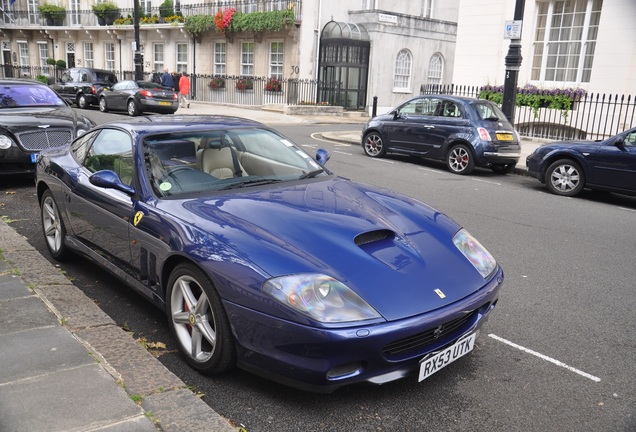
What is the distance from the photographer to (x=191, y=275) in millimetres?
3367

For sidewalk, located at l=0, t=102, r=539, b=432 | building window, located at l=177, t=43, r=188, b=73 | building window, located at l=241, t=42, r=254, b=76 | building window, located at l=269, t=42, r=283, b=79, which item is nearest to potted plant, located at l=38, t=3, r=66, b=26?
building window, located at l=177, t=43, r=188, b=73

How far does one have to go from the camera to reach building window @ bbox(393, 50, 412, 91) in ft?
106

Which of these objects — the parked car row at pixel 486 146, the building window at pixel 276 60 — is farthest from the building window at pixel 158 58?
the parked car row at pixel 486 146

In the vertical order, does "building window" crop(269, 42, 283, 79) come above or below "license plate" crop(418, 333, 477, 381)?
above

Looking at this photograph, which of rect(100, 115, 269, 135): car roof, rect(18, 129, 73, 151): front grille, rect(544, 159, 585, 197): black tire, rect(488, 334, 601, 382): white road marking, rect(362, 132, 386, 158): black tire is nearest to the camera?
rect(488, 334, 601, 382): white road marking

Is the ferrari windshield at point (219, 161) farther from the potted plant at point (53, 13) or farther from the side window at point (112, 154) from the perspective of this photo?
the potted plant at point (53, 13)

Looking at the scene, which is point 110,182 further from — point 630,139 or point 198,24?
point 198,24

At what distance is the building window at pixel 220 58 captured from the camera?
33.0 m

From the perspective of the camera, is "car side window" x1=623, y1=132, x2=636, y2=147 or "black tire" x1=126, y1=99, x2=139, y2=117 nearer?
"car side window" x1=623, y1=132, x2=636, y2=147

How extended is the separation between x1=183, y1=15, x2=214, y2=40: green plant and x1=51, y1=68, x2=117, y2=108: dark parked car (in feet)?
26.5

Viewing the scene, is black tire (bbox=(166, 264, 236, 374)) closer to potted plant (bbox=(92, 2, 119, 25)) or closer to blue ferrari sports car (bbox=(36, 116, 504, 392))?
blue ferrari sports car (bbox=(36, 116, 504, 392))

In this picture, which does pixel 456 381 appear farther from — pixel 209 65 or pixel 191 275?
pixel 209 65

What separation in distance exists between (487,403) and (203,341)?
5.60ft

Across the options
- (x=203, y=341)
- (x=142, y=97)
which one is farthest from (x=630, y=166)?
(x=142, y=97)
